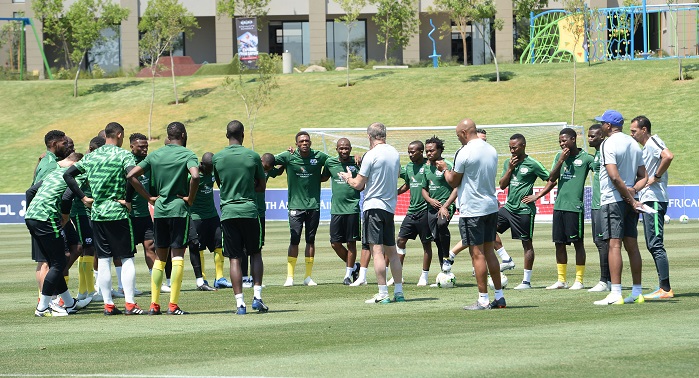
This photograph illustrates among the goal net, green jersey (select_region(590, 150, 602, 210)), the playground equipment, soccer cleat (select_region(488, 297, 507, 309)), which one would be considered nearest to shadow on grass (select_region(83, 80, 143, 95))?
the playground equipment

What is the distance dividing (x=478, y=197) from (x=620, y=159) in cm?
162

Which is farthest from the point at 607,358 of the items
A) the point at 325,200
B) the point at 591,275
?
the point at 325,200

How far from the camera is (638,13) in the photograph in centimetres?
5872

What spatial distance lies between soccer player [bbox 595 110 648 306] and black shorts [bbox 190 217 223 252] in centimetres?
639

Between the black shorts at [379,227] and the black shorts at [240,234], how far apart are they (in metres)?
1.56

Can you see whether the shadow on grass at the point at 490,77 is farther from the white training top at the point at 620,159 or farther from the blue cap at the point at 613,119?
the white training top at the point at 620,159

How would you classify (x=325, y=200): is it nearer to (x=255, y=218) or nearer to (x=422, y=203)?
(x=422, y=203)

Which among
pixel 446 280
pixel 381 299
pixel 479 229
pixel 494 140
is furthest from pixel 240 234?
pixel 494 140

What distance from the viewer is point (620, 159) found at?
Answer: 1179cm

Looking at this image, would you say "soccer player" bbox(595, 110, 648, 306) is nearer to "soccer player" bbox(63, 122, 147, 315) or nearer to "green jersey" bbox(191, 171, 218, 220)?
"soccer player" bbox(63, 122, 147, 315)

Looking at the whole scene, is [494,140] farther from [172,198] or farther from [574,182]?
[172,198]

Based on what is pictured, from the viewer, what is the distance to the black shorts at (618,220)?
38.9 feet

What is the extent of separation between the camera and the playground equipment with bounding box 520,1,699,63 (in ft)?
189

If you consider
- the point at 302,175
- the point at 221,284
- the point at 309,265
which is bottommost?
the point at 221,284
